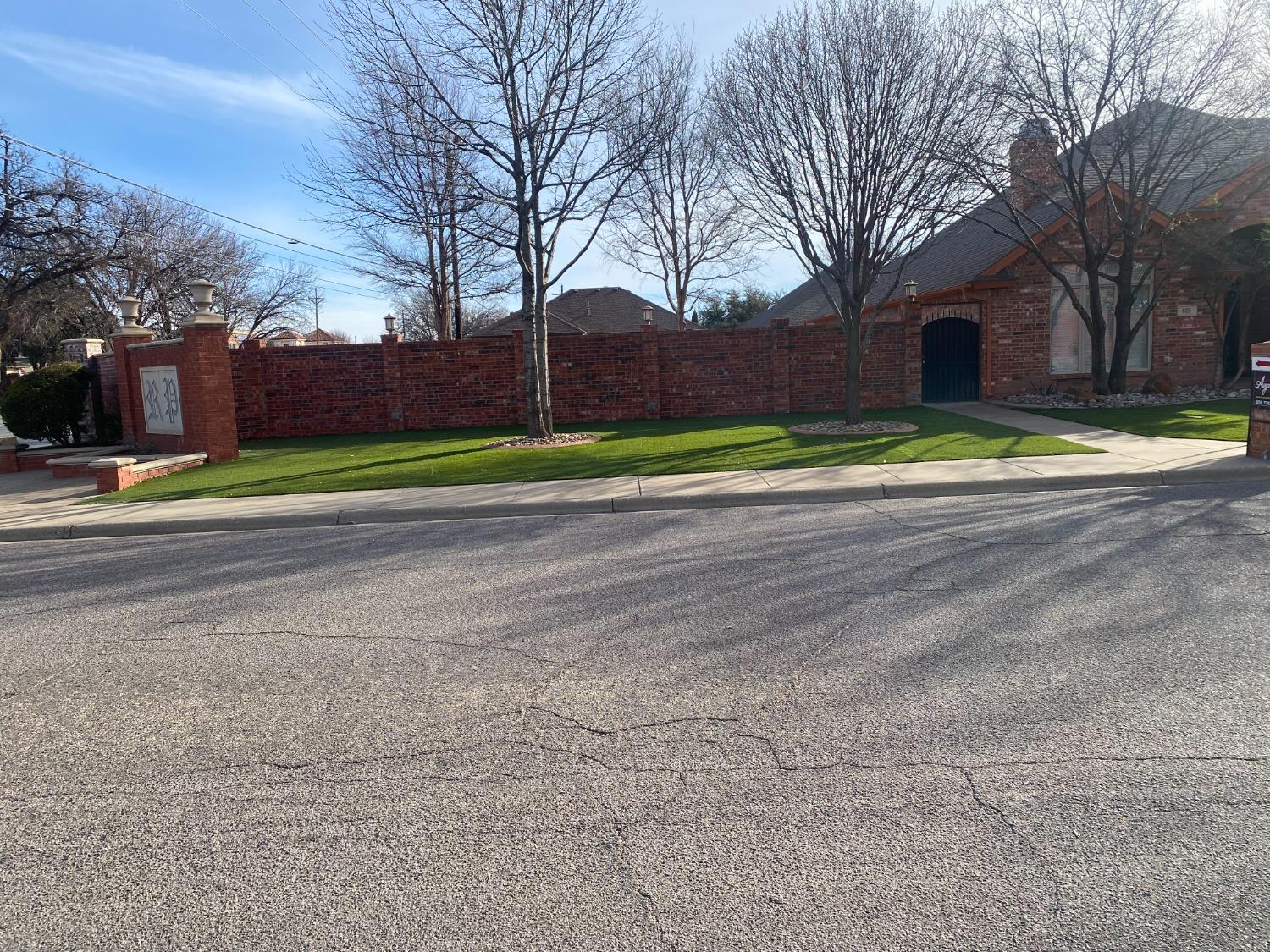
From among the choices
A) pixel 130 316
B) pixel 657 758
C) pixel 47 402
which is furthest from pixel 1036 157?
pixel 47 402

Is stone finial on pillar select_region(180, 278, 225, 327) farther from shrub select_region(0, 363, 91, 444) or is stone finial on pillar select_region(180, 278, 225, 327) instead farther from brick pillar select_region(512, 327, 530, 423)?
brick pillar select_region(512, 327, 530, 423)

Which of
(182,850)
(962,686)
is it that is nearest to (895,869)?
(962,686)

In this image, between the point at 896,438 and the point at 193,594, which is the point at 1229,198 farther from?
the point at 193,594

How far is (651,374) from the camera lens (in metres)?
21.2

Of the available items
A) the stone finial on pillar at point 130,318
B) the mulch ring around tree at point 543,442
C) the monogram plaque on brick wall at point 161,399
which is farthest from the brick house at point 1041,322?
the stone finial on pillar at point 130,318

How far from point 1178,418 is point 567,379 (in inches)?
510

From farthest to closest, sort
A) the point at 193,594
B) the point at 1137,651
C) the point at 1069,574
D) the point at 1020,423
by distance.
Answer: the point at 1020,423
the point at 193,594
the point at 1069,574
the point at 1137,651

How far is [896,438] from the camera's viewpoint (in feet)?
47.5

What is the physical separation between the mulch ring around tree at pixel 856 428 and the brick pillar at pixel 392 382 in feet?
32.3

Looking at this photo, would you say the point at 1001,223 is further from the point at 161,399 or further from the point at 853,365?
the point at 161,399

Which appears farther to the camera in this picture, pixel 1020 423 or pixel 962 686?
pixel 1020 423

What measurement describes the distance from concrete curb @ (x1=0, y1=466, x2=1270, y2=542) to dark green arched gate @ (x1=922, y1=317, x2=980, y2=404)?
1181 centimetres

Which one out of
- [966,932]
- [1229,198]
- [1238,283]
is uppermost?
[1229,198]

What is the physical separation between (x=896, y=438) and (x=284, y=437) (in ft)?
47.9
